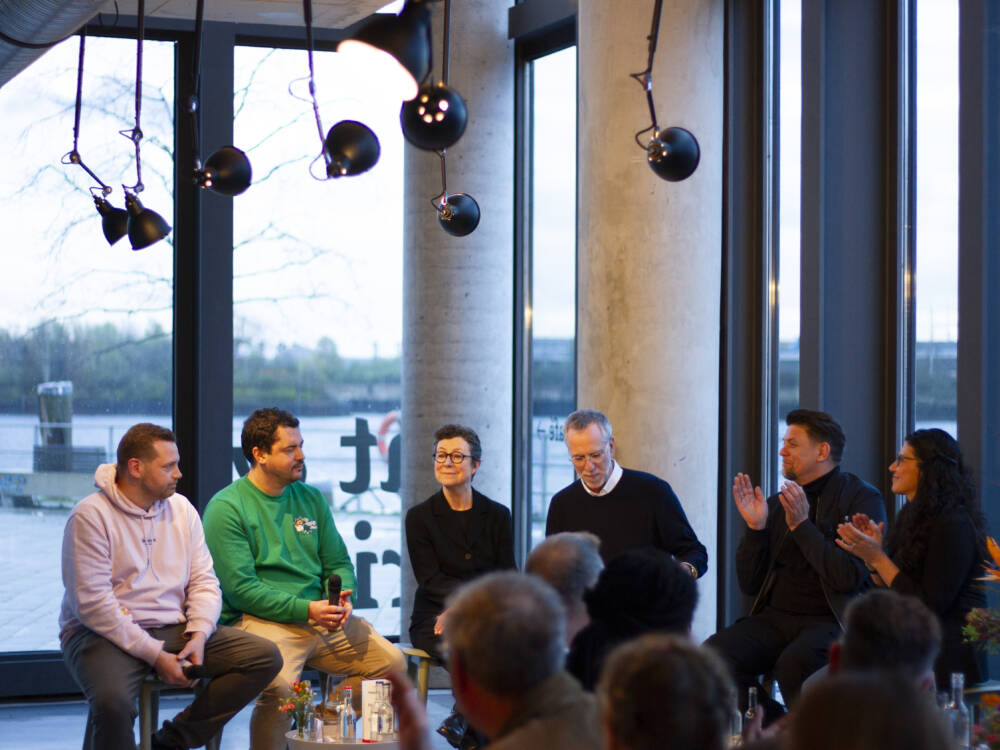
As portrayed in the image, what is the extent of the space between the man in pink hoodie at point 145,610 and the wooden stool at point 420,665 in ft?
1.92

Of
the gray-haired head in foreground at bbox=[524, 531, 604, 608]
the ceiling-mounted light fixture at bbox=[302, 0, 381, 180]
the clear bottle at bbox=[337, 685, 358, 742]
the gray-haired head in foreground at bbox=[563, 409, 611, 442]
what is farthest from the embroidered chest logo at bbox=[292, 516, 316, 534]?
the gray-haired head in foreground at bbox=[524, 531, 604, 608]

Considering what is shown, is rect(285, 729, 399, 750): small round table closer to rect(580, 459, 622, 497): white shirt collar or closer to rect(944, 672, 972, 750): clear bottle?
rect(580, 459, 622, 497): white shirt collar

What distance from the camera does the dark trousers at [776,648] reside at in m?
4.12

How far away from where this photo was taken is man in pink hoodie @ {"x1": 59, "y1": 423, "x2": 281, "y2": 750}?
4.12 meters

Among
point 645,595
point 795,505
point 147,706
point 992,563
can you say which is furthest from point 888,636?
point 147,706

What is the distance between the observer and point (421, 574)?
4.88 m

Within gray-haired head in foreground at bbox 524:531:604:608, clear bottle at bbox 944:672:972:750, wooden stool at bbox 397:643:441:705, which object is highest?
gray-haired head in foreground at bbox 524:531:604:608

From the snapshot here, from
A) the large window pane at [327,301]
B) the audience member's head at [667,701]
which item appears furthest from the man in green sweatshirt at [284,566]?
the audience member's head at [667,701]

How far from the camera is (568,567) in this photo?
9.46 feet

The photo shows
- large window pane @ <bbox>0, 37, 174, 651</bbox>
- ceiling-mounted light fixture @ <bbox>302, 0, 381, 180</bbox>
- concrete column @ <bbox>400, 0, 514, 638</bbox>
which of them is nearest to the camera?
ceiling-mounted light fixture @ <bbox>302, 0, 381, 180</bbox>

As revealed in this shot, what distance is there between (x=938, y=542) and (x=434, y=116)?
85.3 inches

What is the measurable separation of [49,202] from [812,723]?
5.75 metres

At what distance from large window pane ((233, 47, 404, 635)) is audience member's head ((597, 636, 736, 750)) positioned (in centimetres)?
506

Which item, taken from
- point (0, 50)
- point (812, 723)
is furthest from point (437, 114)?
point (0, 50)
